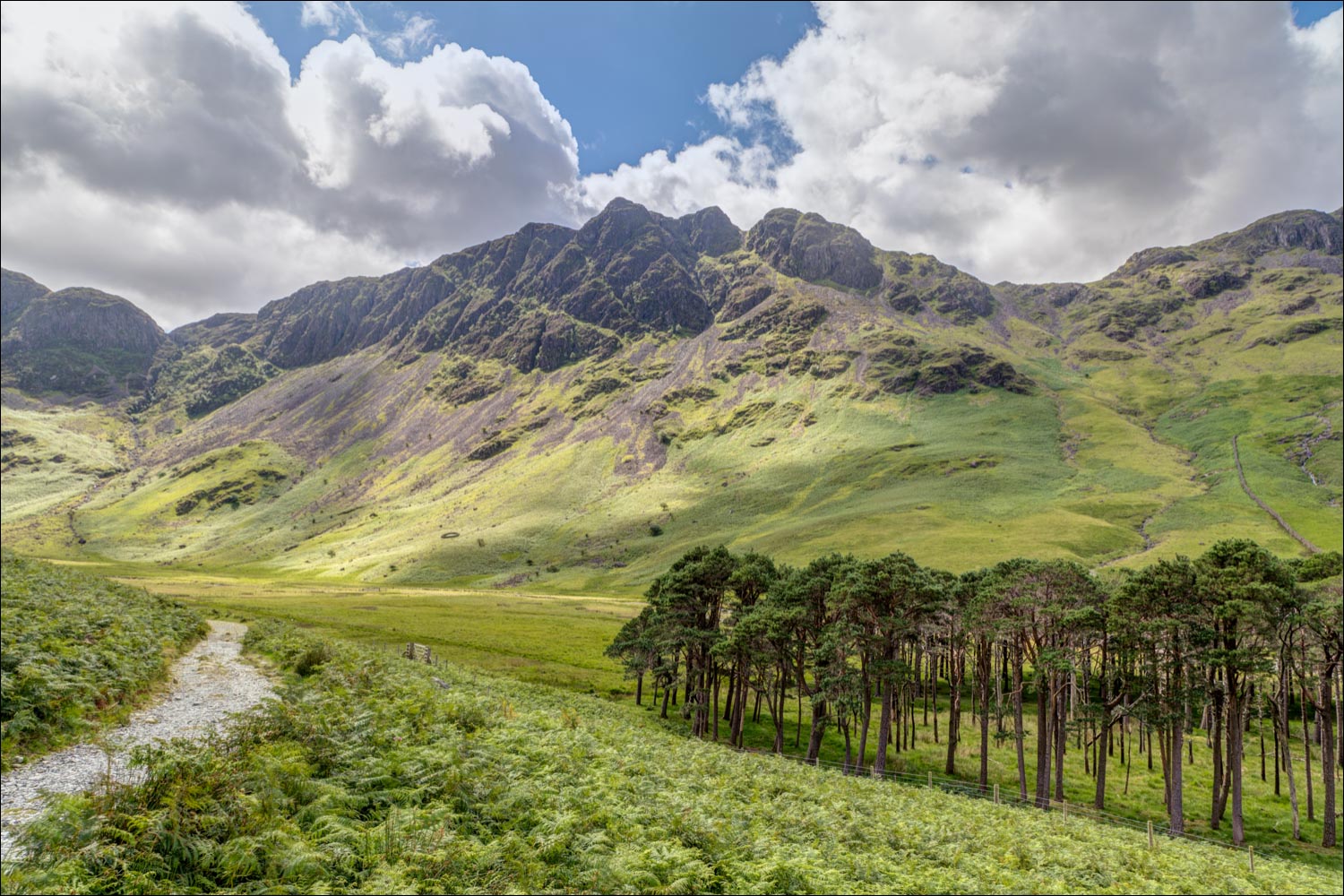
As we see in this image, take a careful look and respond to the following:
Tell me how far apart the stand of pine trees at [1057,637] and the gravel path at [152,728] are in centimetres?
3340

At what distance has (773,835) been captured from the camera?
16391 mm

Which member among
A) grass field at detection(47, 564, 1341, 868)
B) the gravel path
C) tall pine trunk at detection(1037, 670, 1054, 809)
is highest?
the gravel path

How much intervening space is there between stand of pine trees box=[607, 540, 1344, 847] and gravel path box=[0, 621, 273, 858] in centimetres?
3340

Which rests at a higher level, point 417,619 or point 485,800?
point 485,800

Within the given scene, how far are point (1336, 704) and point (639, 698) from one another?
58441mm

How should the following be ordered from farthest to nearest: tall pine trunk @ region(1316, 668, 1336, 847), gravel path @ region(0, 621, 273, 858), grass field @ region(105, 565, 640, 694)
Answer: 1. grass field @ region(105, 565, 640, 694)
2. tall pine trunk @ region(1316, 668, 1336, 847)
3. gravel path @ region(0, 621, 273, 858)

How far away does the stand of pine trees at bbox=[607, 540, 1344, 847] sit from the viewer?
126ft

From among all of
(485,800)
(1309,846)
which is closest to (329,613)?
(485,800)

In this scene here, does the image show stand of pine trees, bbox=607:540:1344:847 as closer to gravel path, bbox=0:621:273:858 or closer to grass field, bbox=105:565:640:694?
grass field, bbox=105:565:640:694

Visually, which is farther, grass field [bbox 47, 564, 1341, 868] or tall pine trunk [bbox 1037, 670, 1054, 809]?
grass field [bbox 47, 564, 1341, 868]

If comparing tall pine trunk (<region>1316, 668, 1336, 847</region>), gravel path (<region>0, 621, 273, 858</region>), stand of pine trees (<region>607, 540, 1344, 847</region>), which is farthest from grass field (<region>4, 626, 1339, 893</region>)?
tall pine trunk (<region>1316, 668, 1336, 847</region>)

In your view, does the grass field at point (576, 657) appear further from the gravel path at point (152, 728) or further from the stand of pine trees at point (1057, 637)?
the gravel path at point (152, 728)

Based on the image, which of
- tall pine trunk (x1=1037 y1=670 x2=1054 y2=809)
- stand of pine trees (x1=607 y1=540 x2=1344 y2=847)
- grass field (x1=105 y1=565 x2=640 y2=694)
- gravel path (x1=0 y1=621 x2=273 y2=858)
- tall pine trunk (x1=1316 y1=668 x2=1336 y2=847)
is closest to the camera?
gravel path (x1=0 y1=621 x2=273 y2=858)

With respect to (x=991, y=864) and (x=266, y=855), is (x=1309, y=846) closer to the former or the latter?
(x=991, y=864)
